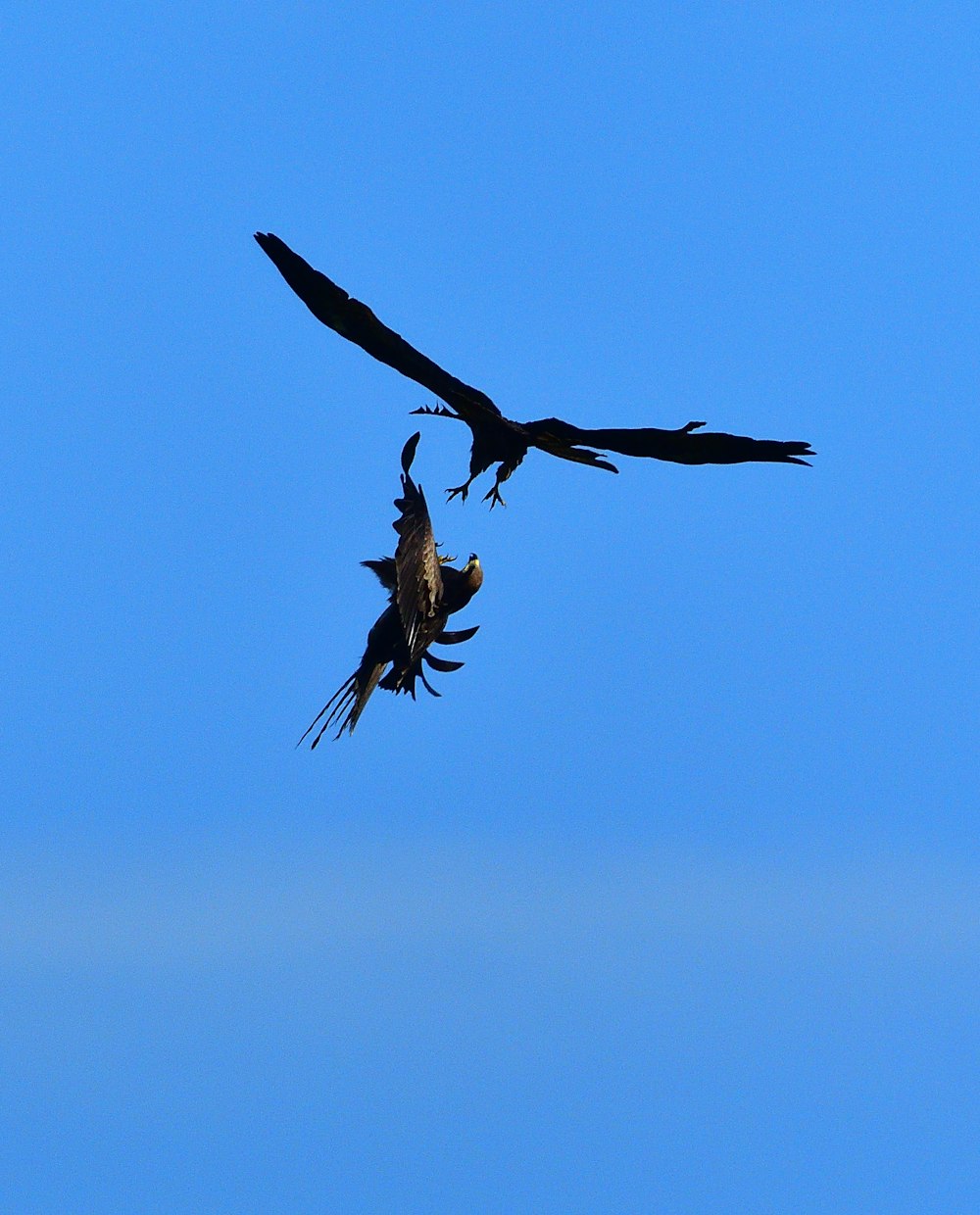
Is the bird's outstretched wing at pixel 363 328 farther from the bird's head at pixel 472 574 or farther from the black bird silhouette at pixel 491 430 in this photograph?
the bird's head at pixel 472 574

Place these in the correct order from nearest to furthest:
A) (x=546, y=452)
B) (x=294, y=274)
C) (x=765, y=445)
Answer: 1. (x=294, y=274)
2. (x=765, y=445)
3. (x=546, y=452)

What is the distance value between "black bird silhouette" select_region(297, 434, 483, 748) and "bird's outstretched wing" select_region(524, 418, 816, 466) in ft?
3.84

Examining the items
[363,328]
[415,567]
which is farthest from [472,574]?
[363,328]

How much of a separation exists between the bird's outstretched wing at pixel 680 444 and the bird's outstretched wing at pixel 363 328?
542 mm

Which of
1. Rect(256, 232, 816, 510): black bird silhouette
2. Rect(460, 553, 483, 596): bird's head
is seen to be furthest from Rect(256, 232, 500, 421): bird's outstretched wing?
Rect(460, 553, 483, 596): bird's head

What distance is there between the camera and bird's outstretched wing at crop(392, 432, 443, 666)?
11531 mm

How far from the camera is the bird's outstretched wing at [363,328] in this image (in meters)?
10.3

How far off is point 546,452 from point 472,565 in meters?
1.23

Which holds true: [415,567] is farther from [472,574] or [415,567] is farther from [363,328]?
[363,328]

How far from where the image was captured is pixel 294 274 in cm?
1039

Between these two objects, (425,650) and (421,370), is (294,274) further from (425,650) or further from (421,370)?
(425,650)

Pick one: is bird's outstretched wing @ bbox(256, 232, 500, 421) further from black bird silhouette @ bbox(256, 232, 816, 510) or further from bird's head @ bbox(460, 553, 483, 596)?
bird's head @ bbox(460, 553, 483, 596)

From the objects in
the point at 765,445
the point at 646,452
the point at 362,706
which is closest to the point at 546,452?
the point at 646,452

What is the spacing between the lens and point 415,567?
11602mm
